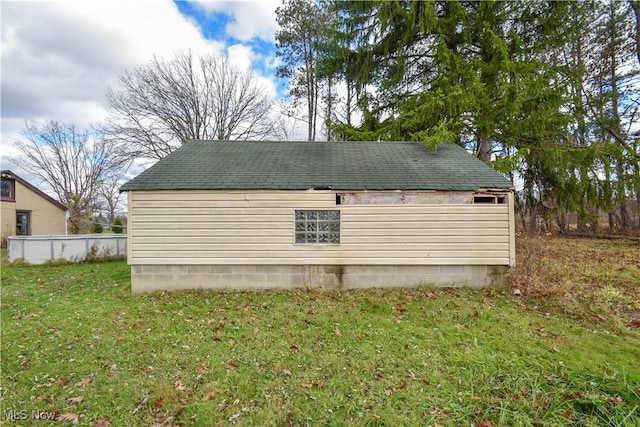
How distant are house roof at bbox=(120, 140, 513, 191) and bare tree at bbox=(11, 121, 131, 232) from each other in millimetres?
22704

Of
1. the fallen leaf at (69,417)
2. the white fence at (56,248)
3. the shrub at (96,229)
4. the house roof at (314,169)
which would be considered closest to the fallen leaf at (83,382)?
the fallen leaf at (69,417)

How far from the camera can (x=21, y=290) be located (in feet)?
23.4

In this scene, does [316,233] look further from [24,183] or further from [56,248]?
[24,183]

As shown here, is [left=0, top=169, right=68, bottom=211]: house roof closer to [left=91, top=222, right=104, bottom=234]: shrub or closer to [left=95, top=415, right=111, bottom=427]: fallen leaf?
[left=91, top=222, right=104, bottom=234]: shrub

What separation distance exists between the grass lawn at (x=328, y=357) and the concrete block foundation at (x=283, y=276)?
0.27m

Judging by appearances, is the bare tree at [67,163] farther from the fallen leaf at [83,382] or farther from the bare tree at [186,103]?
the fallen leaf at [83,382]

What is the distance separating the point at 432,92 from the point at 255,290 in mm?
9632

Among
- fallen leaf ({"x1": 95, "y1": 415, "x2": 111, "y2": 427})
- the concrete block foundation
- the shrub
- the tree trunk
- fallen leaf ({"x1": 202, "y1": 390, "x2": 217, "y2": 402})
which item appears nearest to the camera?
fallen leaf ({"x1": 95, "y1": 415, "x2": 111, "y2": 427})

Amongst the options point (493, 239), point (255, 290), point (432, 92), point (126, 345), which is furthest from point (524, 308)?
point (432, 92)

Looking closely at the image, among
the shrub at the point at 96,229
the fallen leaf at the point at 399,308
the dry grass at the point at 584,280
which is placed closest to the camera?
Answer: the dry grass at the point at 584,280

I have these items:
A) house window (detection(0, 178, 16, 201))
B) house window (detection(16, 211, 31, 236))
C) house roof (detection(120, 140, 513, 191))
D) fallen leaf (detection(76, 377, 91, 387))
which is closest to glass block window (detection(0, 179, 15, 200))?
house window (detection(0, 178, 16, 201))

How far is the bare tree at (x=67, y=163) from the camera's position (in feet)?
81.8

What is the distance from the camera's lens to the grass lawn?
110 inches

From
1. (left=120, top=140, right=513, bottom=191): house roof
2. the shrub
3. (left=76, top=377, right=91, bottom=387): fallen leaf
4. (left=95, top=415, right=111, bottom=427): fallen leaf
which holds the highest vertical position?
(left=120, top=140, right=513, bottom=191): house roof
